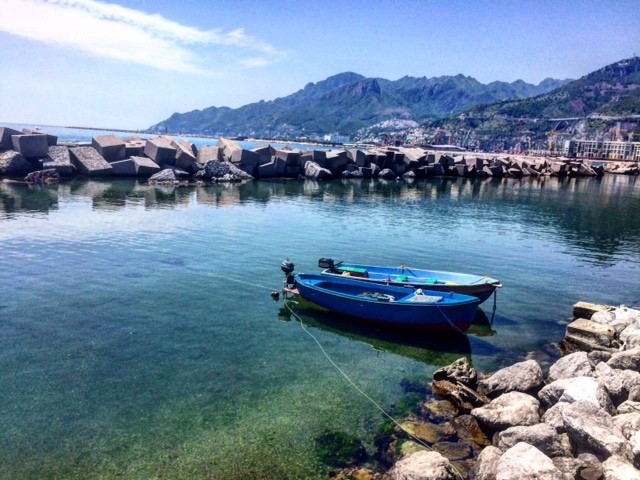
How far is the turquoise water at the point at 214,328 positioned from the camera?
9250mm

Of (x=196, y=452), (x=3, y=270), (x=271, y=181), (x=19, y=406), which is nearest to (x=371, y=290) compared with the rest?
(x=196, y=452)

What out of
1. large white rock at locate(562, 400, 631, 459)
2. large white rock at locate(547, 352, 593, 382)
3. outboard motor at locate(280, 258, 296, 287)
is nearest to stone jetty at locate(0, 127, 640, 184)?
outboard motor at locate(280, 258, 296, 287)

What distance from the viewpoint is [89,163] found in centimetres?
4231

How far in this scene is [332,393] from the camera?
1139 cm

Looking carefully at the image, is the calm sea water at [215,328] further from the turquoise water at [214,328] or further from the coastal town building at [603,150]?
the coastal town building at [603,150]

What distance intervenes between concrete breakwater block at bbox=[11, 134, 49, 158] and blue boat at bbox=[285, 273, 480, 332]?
33.9 metres

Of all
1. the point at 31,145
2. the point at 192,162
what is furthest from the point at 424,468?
the point at 192,162

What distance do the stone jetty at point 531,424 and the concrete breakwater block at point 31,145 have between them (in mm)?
40112

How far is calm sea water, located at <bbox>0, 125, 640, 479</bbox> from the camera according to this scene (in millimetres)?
9250

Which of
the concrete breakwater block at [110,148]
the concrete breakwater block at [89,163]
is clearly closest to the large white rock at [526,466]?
the concrete breakwater block at [89,163]

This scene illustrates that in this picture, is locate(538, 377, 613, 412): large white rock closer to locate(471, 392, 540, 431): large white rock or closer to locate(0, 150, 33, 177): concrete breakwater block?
locate(471, 392, 540, 431): large white rock

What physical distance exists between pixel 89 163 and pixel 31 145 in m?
4.50

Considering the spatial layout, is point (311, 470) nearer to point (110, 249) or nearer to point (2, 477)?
point (2, 477)

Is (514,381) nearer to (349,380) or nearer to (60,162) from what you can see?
(349,380)
